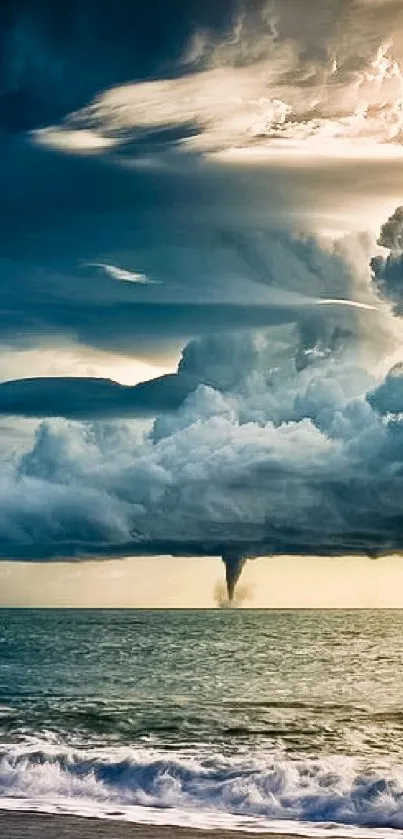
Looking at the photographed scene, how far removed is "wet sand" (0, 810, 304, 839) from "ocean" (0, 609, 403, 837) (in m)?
0.78

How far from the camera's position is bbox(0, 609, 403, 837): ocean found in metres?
19.2

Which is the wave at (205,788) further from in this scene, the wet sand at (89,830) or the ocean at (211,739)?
the wet sand at (89,830)

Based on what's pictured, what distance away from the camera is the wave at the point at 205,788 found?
60.8 feet

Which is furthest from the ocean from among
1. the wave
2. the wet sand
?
the wet sand

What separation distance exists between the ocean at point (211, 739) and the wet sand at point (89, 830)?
0.78 meters

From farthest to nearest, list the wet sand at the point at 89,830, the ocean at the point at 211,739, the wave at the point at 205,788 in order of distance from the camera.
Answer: the ocean at the point at 211,739
the wave at the point at 205,788
the wet sand at the point at 89,830

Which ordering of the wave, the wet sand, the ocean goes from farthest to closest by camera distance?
the ocean < the wave < the wet sand

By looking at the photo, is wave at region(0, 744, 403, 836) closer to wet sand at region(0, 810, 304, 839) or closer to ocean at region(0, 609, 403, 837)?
ocean at region(0, 609, 403, 837)

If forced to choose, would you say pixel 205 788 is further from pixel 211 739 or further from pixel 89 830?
pixel 211 739

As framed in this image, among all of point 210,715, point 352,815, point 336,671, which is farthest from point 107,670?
point 352,815

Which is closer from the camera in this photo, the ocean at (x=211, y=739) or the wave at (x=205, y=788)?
the wave at (x=205, y=788)

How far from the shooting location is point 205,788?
20.7 metres

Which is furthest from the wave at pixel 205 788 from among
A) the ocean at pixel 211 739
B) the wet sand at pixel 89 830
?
the wet sand at pixel 89 830

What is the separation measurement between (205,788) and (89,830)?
4.76 meters
